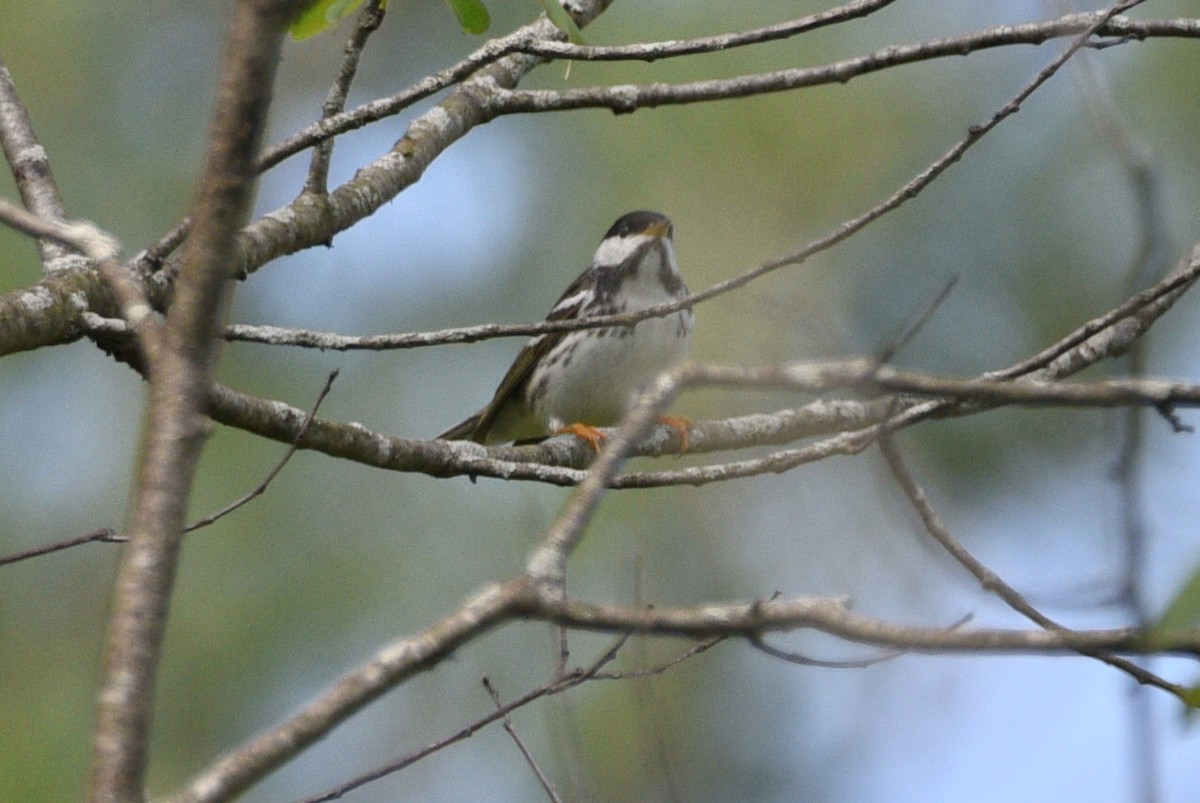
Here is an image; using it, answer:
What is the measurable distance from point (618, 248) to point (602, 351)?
0.79m

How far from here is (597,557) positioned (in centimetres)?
892

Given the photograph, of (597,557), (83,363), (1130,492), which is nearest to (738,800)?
(597,557)

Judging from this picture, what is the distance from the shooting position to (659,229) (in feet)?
23.4

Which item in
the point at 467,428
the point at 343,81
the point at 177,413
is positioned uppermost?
the point at 467,428

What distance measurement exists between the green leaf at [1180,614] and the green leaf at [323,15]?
6.10 ft

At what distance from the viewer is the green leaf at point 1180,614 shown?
1.43 meters

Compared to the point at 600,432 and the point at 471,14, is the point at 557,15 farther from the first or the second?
the point at 600,432

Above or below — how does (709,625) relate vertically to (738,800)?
below

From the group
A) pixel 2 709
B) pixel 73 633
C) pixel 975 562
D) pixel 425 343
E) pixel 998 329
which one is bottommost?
pixel 975 562

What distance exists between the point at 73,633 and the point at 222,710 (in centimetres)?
130

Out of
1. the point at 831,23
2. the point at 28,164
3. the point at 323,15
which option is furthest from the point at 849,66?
the point at 28,164

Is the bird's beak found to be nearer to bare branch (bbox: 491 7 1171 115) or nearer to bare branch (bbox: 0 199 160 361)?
bare branch (bbox: 491 7 1171 115)

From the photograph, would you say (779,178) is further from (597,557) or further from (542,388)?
(542,388)

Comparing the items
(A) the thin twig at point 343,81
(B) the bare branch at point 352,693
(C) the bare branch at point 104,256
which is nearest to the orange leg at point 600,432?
(A) the thin twig at point 343,81
